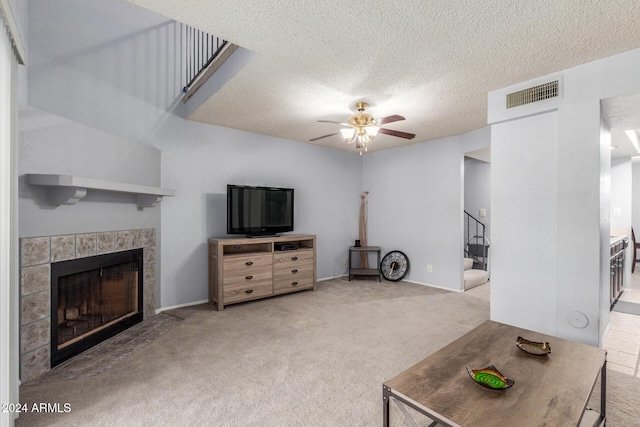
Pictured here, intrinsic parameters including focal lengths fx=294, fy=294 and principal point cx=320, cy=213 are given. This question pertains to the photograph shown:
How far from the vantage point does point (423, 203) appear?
16.2 feet

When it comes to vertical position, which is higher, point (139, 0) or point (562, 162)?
point (139, 0)

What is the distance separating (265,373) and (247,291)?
1732 mm

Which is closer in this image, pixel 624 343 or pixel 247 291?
pixel 624 343

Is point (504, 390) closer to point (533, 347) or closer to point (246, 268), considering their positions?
point (533, 347)

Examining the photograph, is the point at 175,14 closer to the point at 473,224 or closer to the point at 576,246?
the point at 576,246

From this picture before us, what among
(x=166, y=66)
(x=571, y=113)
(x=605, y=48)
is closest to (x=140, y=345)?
(x=166, y=66)

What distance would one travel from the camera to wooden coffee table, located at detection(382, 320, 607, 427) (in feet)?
3.66

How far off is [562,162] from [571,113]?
39cm

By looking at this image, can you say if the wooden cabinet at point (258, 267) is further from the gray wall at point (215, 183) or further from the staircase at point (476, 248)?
the staircase at point (476, 248)

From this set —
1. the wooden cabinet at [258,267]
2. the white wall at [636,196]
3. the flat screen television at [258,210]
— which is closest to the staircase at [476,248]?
the wooden cabinet at [258,267]

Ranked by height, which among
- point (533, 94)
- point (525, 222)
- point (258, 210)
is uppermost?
point (533, 94)

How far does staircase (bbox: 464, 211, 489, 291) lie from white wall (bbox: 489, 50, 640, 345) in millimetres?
2673

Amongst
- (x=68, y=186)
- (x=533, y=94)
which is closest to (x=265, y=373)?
(x=68, y=186)

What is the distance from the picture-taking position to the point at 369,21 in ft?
5.96
